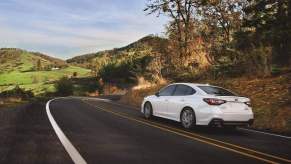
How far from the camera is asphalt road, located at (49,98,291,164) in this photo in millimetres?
9023

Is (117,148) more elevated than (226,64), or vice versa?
(226,64)

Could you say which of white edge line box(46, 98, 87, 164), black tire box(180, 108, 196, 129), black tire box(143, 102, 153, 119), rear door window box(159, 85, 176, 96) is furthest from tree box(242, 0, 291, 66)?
white edge line box(46, 98, 87, 164)

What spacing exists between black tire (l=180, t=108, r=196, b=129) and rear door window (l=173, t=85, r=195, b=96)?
2.06ft

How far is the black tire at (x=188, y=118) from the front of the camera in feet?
47.1

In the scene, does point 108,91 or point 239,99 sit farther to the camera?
point 108,91

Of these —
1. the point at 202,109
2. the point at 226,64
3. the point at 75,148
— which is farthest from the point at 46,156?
the point at 226,64

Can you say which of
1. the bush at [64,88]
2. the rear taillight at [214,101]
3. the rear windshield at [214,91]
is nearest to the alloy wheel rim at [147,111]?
the rear windshield at [214,91]

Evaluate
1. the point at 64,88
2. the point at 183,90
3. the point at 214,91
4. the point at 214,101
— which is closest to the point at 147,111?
the point at 183,90

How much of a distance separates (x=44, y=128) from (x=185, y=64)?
18.1 meters

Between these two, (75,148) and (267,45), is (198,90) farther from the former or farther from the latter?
(267,45)

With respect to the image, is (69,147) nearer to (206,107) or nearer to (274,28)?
(206,107)

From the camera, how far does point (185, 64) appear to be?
30562mm

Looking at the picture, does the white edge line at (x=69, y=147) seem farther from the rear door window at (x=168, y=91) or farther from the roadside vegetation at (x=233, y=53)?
the roadside vegetation at (x=233, y=53)

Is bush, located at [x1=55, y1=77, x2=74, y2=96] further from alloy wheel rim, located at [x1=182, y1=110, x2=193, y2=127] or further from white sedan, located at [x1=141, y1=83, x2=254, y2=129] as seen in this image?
alloy wheel rim, located at [x1=182, y1=110, x2=193, y2=127]
